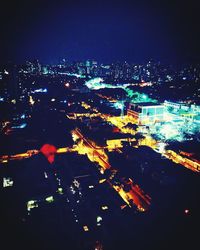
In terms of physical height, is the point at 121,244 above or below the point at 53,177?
below

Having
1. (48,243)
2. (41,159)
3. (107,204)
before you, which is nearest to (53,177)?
(41,159)

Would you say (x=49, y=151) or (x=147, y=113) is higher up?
(x=147, y=113)

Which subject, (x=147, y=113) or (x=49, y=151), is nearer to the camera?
(x=49, y=151)

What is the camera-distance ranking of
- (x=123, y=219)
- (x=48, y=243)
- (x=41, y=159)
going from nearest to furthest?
1. (x=48, y=243)
2. (x=123, y=219)
3. (x=41, y=159)

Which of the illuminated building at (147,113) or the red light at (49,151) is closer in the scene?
the red light at (49,151)

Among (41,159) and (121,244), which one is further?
(41,159)

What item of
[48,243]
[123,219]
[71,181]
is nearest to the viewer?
[48,243]

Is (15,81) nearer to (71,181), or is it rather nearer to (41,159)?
(41,159)

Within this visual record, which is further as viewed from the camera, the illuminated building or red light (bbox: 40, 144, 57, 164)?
the illuminated building
